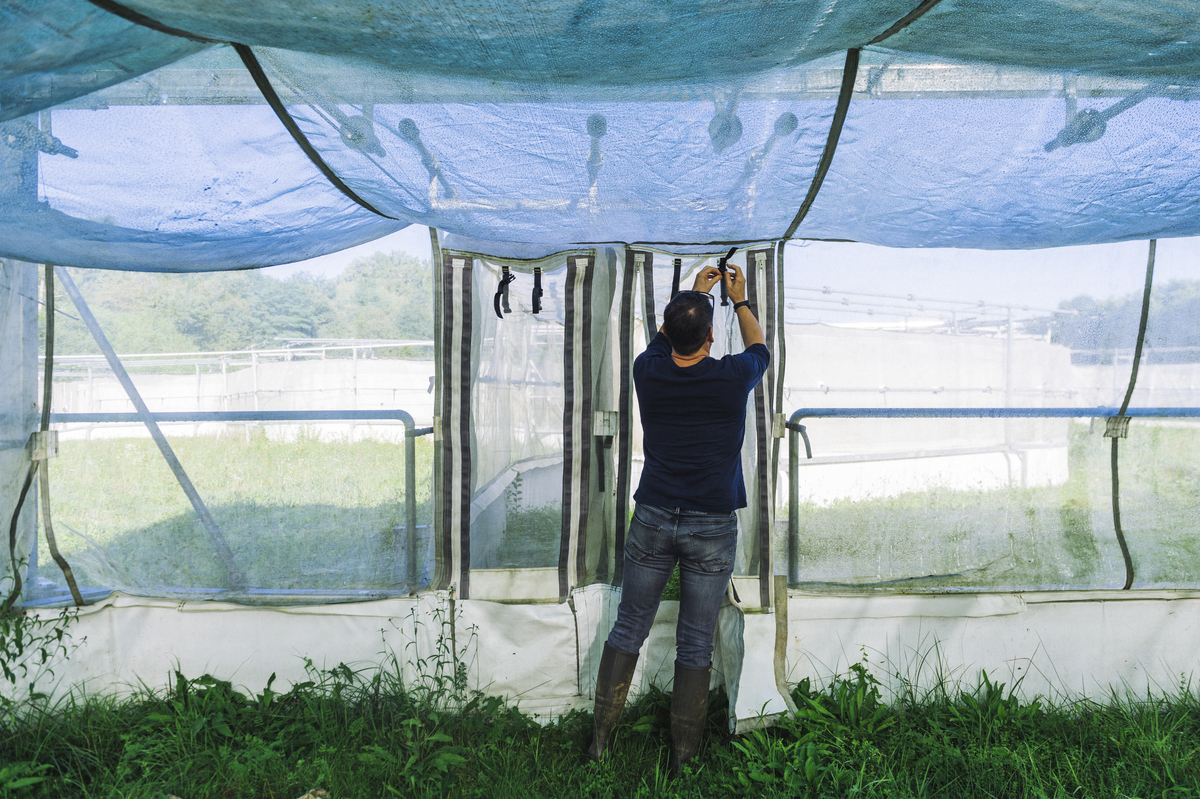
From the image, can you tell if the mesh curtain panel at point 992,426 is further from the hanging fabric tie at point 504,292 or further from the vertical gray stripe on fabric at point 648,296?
the hanging fabric tie at point 504,292

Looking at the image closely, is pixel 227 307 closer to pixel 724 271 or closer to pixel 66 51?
pixel 66 51

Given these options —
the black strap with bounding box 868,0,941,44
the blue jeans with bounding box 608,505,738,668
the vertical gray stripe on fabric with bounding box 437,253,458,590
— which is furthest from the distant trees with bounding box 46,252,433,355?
the black strap with bounding box 868,0,941,44

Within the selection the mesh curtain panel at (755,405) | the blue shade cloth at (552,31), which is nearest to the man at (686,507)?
the mesh curtain panel at (755,405)

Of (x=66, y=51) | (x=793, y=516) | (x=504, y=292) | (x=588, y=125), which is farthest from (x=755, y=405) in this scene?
(x=66, y=51)

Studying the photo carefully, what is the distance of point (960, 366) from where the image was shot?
9.42 ft

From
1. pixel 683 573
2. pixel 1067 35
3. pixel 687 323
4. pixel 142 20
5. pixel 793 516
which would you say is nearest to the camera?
pixel 142 20

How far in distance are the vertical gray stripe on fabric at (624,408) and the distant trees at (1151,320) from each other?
1.81m

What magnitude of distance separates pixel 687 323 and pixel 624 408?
683mm

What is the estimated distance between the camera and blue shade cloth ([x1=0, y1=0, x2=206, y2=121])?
1.42m

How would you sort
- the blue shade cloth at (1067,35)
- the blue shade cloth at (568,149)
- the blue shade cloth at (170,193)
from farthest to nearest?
the blue shade cloth at (170,193), the blue shade cloth at (568,149), the blue shade cloth at (1067,35)

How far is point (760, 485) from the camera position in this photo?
281cm

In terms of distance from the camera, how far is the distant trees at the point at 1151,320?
289cm

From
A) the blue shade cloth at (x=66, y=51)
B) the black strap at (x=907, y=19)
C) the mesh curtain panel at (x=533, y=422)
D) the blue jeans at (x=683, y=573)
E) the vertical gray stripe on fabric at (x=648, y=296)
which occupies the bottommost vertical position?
the blue jeans at (x=683, y=573)

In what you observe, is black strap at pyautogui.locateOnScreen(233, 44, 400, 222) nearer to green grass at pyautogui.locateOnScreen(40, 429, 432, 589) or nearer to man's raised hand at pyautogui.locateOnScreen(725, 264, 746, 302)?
green grass at pyautogui.locateOnScreen(40, 429, 432, 589)
